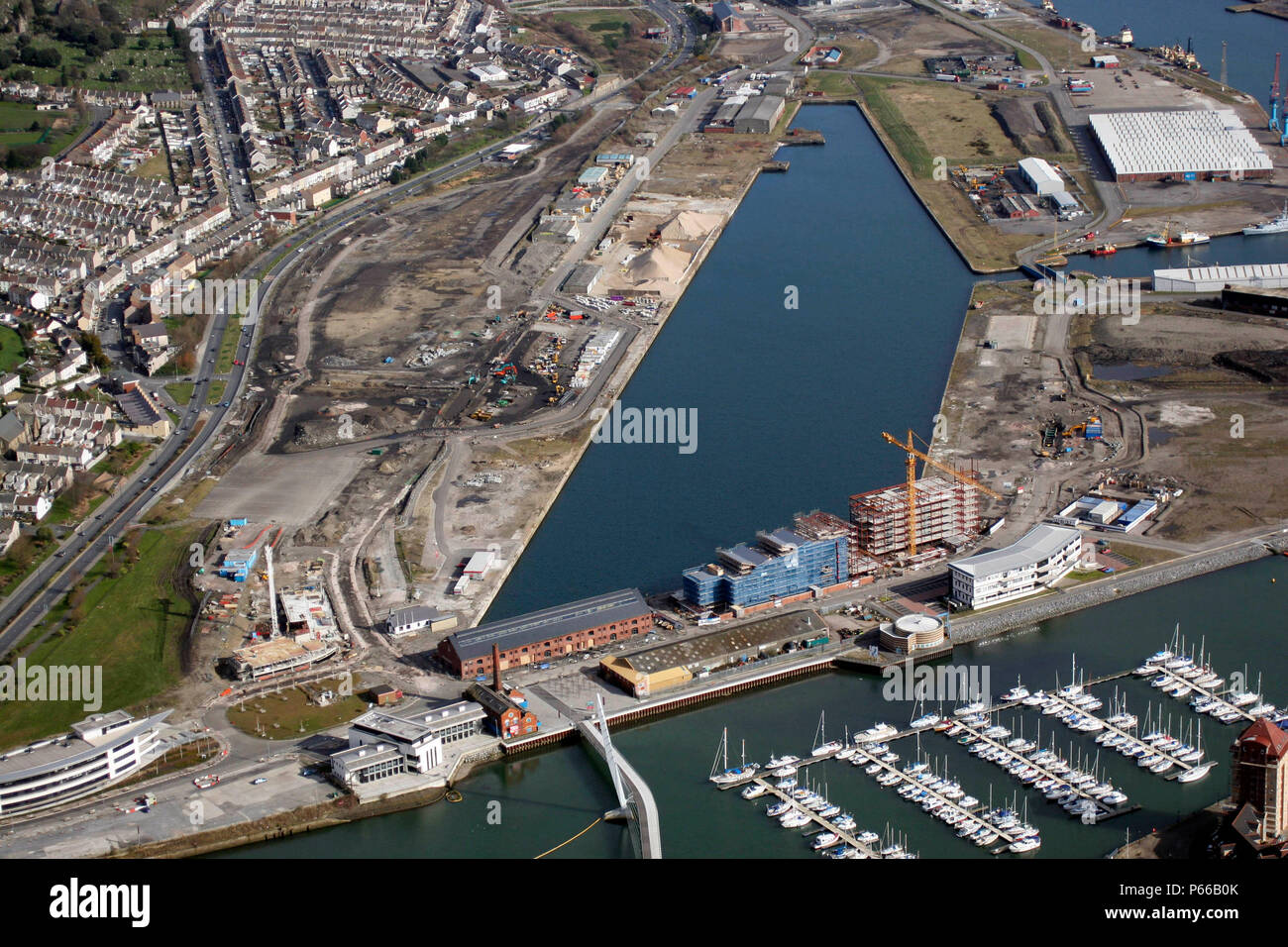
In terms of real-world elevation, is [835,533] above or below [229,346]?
below

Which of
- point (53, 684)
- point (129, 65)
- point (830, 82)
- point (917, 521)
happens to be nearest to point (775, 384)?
point (917, 521)

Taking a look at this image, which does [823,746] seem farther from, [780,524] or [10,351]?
[10,351]

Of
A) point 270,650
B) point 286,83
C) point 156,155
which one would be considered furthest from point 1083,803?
point 286,83

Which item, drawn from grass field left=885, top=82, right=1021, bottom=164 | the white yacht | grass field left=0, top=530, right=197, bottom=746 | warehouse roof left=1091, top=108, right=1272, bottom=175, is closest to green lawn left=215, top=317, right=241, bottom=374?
grass field left=0, top=530, right=197, bottom=746

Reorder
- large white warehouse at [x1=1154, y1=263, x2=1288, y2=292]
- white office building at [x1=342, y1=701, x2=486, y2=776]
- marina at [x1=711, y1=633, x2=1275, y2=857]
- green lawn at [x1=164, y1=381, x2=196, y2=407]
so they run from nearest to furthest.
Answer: marina at [x1=711, y1=633, x2=1275, y2=857], white office building at [x1=342, y1=701, x2=486, y2=776], green lawn at [x1=164, y1=381, x2=196, y2=407], large white warehouse at [x1=1154, y1=263, x2=1288, y2=292]

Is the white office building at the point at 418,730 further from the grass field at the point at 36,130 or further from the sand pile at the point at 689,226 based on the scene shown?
the grass field at the point at 36,130
